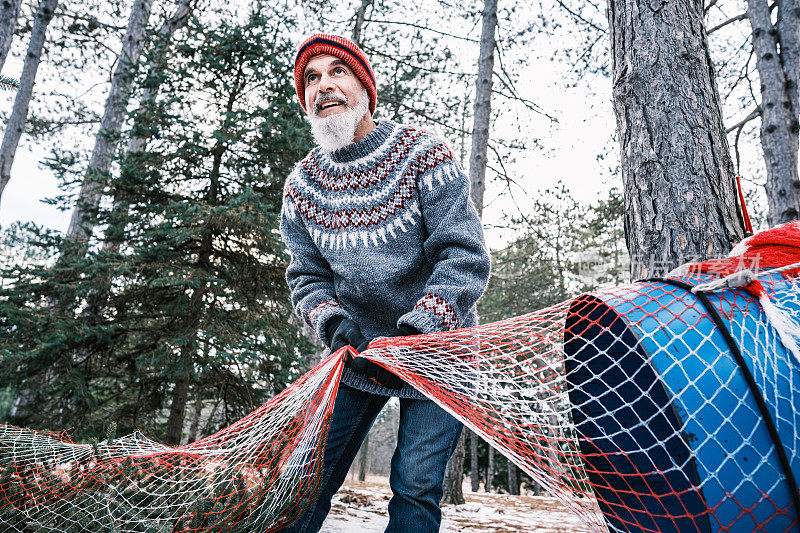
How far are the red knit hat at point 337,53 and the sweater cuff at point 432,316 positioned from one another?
102 cm

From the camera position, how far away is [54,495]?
204 centimetres

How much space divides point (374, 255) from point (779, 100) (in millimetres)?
6842

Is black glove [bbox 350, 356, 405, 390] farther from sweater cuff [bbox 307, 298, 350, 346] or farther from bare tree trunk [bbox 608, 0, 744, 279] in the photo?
bare tree trunk [bbox 608, 0, 744, 279]

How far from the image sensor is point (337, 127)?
2141 mm

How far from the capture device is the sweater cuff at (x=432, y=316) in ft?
5.80

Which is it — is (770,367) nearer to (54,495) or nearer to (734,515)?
(734,515)

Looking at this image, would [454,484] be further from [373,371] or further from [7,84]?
[7,84]

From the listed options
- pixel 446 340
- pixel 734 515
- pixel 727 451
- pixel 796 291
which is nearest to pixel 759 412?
pixel 727 451

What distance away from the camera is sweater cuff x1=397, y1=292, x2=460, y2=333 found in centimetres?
177

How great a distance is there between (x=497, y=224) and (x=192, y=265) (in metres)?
5.73

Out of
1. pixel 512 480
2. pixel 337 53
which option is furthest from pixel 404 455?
pixel 512 480

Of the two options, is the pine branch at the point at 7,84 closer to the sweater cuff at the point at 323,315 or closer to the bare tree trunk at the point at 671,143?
the sweater cuff at the point at 323,315

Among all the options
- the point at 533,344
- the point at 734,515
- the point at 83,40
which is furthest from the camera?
the point at 83,40

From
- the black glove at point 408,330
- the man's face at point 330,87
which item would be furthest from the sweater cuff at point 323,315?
the man's face at point 330,87
